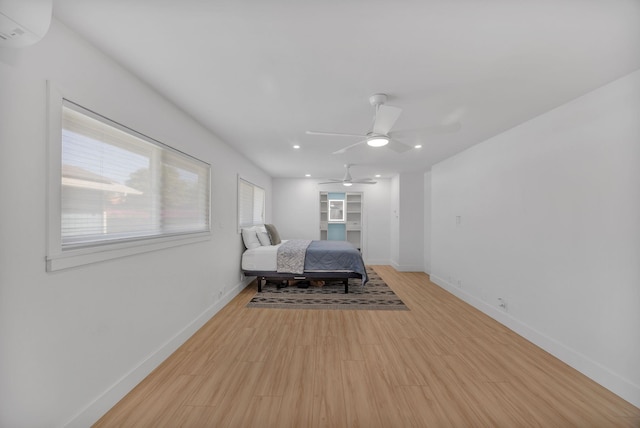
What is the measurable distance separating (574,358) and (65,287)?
12.9 feet

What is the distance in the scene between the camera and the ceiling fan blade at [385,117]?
6.23ft

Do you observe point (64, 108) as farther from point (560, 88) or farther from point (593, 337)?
point (593, 337)

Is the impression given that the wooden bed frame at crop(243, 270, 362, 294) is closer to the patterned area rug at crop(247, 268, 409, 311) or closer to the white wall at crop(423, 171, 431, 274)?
the patterned area rug at crop(247, 268, 409, 311)

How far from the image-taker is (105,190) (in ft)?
5.57

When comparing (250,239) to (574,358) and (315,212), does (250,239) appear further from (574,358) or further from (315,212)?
(574,358)

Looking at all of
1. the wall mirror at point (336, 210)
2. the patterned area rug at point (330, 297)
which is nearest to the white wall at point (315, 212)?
the wall mirror at point (336, 210)

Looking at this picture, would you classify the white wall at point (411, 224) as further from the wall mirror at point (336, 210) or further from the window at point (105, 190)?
the window at point (105, 190)

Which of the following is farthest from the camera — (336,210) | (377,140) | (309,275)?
(336,210)

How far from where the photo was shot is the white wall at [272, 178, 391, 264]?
684 cm

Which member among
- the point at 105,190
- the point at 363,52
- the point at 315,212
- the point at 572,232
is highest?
the point at 363,52

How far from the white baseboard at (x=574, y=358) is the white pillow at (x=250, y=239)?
12.1 ft

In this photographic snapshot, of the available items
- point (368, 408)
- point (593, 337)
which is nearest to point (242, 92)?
point (368, 408)

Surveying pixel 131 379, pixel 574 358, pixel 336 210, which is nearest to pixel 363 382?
pixel 131 379

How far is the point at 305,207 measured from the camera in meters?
6.93
